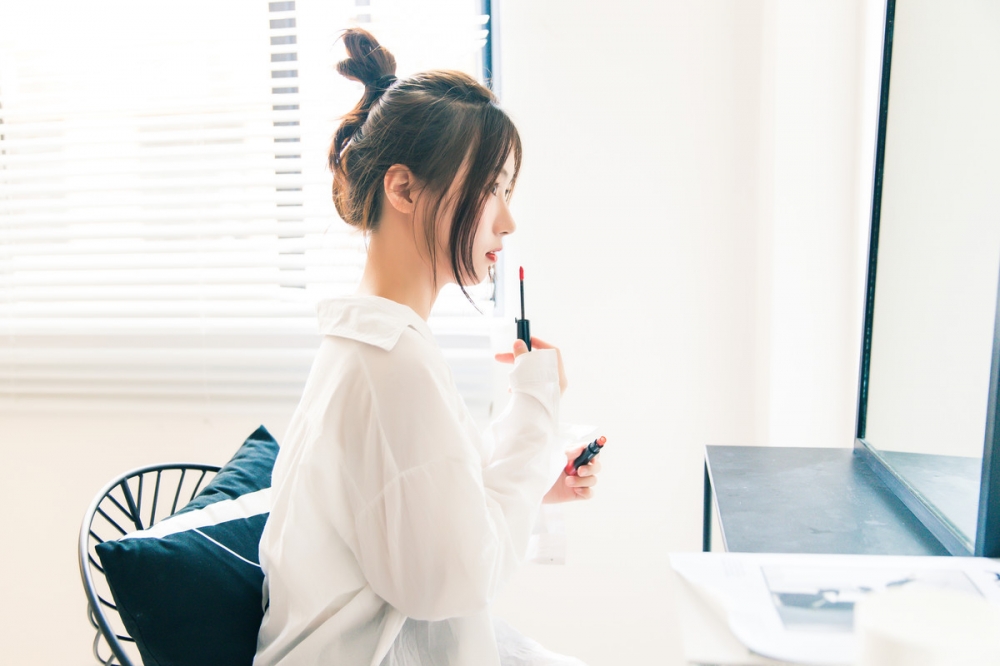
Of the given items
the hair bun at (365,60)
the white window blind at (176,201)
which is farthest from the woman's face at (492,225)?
the white window blind at (176,201)

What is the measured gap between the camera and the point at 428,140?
91 centimetres

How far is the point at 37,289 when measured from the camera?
70.8 inches

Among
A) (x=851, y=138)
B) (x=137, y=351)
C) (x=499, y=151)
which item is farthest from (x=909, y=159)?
(x=137, y=351)

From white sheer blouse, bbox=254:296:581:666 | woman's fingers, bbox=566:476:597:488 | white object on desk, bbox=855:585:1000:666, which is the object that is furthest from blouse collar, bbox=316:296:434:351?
white object on desk, bbox=855:585:1000:666

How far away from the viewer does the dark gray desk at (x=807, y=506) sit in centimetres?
80

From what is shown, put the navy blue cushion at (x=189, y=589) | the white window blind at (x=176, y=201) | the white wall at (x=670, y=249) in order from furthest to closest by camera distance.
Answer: the white window blind at (x=176, y=201) → the white wall at (x=670, y=249) → the navy blue cushion at (x=189, y=589)

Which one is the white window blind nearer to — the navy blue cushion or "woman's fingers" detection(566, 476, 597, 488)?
"woman's fingers" detection(566, 476, 597, 488)

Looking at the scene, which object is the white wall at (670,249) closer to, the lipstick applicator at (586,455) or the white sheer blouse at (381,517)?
the lipstick applicator at (586,455)

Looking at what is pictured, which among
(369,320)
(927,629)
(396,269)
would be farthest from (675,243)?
(927,629)

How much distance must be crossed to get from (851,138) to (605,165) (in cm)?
47

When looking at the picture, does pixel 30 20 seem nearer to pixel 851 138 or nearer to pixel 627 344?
pixel 627 344

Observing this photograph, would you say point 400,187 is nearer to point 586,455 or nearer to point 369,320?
point 369,320

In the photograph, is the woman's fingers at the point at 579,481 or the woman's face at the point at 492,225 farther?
the woman's fingers at the point at 579,481

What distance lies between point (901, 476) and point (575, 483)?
45cm
